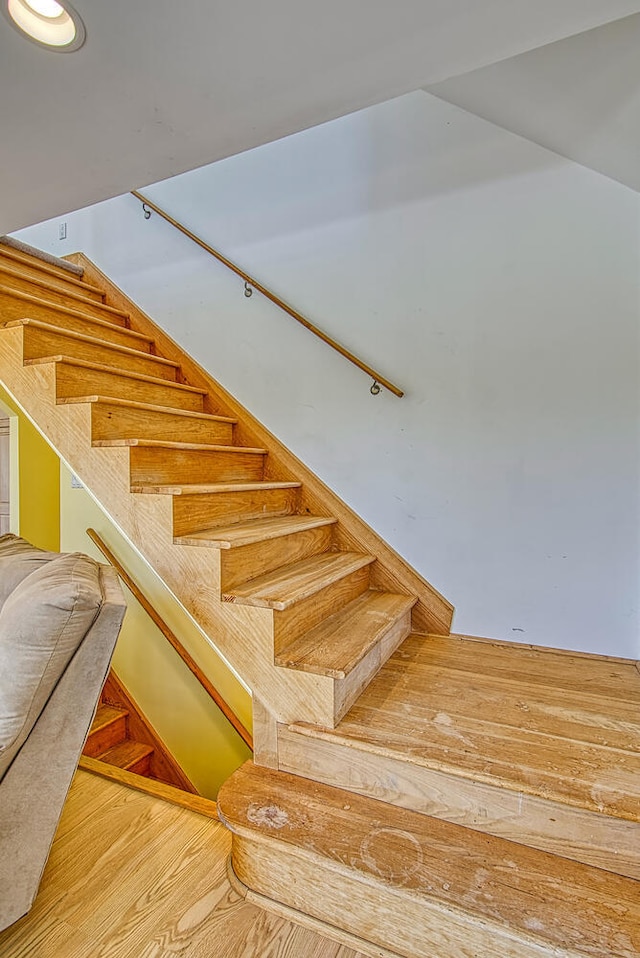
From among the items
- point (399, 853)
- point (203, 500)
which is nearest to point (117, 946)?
point (399, 853)

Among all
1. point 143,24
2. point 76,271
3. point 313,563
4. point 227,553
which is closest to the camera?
point 143,24

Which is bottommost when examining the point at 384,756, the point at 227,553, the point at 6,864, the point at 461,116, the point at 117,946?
the point at 117,946

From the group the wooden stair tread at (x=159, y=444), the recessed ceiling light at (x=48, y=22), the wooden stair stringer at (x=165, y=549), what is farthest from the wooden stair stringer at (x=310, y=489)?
the recessed ceiling light at (x=48, y=22)

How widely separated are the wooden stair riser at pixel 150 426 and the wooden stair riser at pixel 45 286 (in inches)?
35.8

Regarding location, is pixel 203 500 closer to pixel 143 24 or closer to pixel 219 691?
pixel 143 24

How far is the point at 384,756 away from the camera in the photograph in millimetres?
1177

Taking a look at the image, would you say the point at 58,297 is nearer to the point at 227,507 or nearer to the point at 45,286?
→ the point at 45,286

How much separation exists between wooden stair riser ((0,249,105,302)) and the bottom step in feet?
8.10

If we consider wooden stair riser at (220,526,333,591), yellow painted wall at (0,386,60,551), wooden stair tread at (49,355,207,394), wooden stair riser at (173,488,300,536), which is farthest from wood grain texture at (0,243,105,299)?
wooden stair riser at (220,526,333,591)

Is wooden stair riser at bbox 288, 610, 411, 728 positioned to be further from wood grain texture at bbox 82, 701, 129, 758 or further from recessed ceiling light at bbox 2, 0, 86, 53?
wood grain texture at bbox 82, 701, 129, 758

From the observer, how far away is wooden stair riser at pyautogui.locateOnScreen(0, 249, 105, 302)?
7.69ft

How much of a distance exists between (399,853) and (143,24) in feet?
6.05

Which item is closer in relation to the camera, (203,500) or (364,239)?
(203,500)

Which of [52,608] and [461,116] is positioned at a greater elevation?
[461,116]
